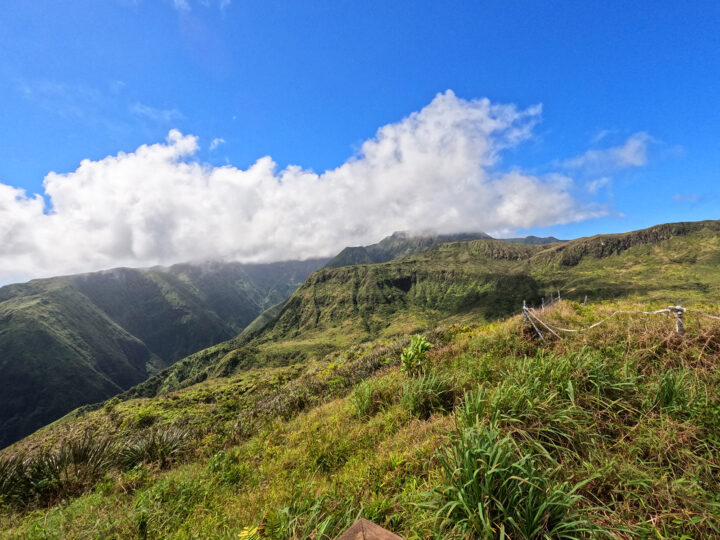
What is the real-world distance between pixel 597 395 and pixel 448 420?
8.31 ft

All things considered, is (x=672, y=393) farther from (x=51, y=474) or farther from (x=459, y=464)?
(x=51, y=474)

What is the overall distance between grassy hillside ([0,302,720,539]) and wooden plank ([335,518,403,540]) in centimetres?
66

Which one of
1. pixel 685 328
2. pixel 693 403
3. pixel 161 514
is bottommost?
pixel 161 514

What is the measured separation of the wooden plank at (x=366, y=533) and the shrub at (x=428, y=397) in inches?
145

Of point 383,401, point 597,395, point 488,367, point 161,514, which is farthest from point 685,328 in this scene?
point 161,514

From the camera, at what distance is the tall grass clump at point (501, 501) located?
259cm

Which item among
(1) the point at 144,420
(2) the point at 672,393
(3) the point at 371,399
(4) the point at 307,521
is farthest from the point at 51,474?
(1) the point at 144,420

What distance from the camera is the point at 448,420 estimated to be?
17.6 feet

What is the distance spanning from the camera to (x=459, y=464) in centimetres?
327

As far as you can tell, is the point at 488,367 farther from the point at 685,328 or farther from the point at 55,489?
the point at 55,489

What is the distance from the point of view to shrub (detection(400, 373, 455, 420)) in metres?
6.20

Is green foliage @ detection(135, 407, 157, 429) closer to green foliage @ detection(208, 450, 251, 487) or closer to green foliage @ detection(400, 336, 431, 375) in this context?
green foliage @ detection(208, 450, 251, 487)

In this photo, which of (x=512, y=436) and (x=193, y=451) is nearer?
(x=512, y=436)

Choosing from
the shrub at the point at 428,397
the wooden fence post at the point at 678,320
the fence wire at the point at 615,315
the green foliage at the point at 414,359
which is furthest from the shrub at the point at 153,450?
the wooden fence post at the point at 678,320
